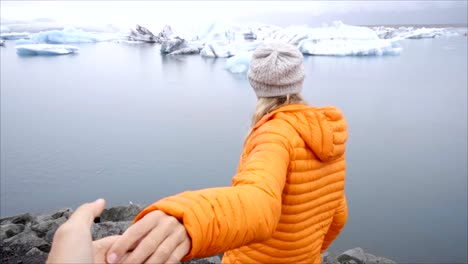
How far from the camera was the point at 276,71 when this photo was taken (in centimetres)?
97

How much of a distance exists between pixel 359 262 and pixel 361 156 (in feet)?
6.89

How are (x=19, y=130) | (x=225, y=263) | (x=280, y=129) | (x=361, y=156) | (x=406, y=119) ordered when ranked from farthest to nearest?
(x=406, y=119) → (x=19, y=130) → (x=361, y=156) → (x=225, y=263) → (x=280, y=129)

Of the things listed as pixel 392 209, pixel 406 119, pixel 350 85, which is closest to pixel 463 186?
pixel 392 209

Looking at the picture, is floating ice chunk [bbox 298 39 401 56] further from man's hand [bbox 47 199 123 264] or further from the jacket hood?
man's hand [bbox 47 199 123 264]

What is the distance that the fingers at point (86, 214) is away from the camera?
1.65 feet

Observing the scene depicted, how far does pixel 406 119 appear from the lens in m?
6.30

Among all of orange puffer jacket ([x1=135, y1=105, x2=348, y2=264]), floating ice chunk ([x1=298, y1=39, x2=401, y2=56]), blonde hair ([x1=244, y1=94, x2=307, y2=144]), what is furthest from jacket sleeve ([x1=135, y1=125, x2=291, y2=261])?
floating ice chunk ([x1=298, y1=39, x2=401, y2=56])

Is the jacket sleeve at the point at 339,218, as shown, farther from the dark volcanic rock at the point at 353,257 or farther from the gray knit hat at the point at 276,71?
the dark volcanic rock at the point at 353,257

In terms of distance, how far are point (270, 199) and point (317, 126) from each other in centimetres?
30

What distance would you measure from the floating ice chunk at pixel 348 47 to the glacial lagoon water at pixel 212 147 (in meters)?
6.14

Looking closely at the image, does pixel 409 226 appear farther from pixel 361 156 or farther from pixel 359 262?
pixel 361 156

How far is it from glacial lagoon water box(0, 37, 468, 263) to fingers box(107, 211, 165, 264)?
2.95 meters

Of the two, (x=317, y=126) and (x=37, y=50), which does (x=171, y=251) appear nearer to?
(x=317, y=126)

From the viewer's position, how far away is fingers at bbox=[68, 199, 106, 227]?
503 millimetres
